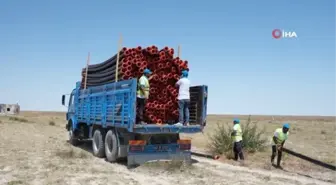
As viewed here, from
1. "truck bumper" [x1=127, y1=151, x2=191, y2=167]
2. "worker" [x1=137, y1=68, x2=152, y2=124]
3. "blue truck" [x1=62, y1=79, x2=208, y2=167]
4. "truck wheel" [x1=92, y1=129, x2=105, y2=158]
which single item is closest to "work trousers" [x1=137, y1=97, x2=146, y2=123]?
"worker" [x1=137, y1=68, x2=152, y2=124]

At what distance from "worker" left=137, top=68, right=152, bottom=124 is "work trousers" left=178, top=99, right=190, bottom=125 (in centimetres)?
113

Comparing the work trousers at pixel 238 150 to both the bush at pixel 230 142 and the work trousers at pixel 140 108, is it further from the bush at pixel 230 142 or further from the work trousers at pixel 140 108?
the work trousers at pixel 140 108

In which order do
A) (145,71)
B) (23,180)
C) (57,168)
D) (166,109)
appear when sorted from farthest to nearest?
(166,109) → (145,71) → (57,168) → (23,180)

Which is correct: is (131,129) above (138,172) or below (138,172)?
above

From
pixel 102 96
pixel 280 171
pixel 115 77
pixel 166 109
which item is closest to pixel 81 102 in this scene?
pixel 102 96

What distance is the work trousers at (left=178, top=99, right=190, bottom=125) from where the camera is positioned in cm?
1130

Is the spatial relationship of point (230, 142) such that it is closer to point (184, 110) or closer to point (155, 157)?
point (184, 110)

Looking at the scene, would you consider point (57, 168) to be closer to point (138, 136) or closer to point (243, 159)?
point (138, 136)

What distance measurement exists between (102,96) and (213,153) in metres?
5.20

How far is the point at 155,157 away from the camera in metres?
11.0

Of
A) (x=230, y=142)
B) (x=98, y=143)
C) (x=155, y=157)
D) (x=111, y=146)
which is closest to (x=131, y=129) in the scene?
(x=155, y=157)

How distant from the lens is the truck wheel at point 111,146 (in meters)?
11.4

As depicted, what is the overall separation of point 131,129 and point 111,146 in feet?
6.55

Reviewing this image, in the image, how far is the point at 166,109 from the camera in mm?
11688
